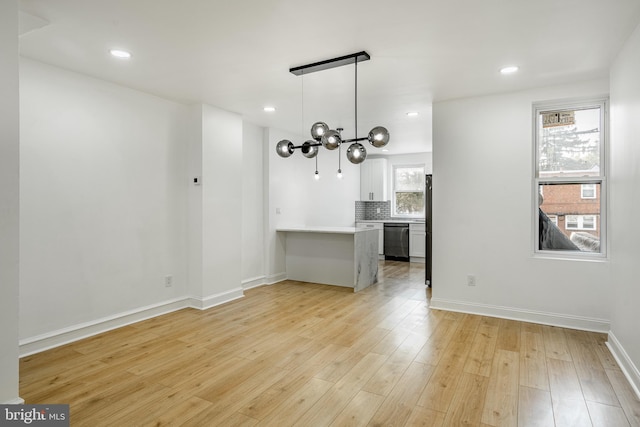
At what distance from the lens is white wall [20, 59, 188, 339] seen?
3.17 meters

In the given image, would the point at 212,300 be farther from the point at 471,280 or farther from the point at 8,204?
the point at 471,280

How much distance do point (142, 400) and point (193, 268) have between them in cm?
232

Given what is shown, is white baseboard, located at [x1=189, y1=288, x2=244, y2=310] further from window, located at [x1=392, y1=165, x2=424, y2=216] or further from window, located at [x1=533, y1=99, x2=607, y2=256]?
window, located at [x1=392, y1=165, x2=424, y2=216]

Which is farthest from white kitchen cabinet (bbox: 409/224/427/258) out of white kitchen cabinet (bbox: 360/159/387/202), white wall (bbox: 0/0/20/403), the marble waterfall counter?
white wall (bbox: 0/0/20/403)

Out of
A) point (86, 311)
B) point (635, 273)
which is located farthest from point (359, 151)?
point (86, 311)

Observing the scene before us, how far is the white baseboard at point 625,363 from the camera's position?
246cm

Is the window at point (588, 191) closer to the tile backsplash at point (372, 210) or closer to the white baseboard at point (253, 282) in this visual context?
the white baseboard at point (253, 282)

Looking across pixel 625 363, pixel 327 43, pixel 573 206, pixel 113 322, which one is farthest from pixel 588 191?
pixel 113 322

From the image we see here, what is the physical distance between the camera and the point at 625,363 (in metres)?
2.75

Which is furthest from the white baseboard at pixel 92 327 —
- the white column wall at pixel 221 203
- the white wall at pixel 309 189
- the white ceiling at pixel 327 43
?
the white ceiling at pixel 327 43

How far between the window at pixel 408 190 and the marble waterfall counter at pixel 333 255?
3185mm

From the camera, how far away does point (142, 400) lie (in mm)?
2367

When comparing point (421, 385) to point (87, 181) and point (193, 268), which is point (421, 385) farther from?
point (87, 181)

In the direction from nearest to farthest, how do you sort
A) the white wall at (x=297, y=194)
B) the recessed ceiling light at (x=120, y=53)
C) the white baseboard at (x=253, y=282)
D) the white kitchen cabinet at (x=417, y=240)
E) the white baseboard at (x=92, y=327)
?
1. the recessed ceiling light at (x=120, y=53)
2. the white baseboard at (x=92, y=327)
3. the white baseboard at (x=253, y=282)
4. the white wall at (x=297, y=194)
5. the white kitchen cabinet at (x=417, y=240)
